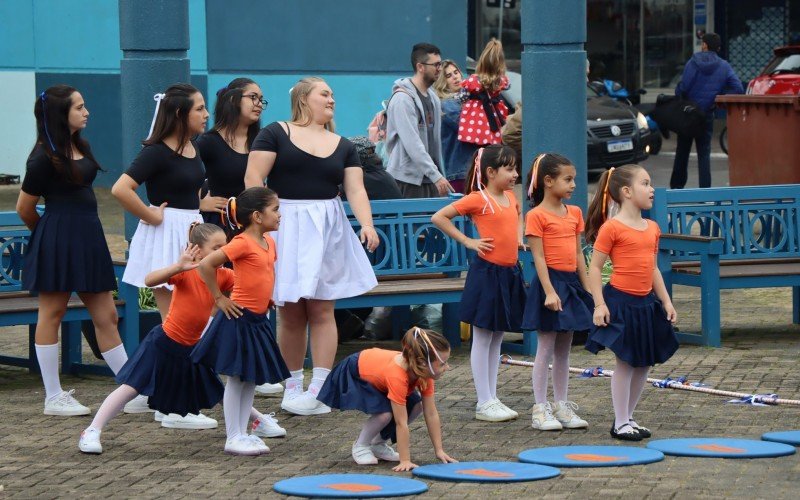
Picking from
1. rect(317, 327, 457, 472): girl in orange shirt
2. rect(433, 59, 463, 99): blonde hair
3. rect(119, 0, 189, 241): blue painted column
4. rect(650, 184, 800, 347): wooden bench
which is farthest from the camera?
rect(433, 59, 463, 99): blonde hair

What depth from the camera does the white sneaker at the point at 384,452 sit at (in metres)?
7.24

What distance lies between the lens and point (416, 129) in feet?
36.4

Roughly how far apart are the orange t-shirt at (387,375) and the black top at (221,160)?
1929 millimetres

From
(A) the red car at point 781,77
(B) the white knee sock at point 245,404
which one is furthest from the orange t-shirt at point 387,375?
(A) the red car at point 781,77

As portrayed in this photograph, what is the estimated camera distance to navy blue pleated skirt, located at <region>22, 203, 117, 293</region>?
844 cm

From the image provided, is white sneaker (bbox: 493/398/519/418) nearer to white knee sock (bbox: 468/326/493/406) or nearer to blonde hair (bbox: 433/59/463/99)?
white knee sock (bbox: 468/326/493/406)

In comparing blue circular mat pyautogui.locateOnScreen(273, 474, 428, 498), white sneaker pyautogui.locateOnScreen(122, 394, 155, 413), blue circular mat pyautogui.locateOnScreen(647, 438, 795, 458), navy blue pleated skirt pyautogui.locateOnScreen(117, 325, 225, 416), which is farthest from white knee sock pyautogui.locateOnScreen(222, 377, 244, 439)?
blue circular mat pyautogui.locateOnScreen(647, 438, 795, 458)

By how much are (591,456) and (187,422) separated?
2134 millimetres

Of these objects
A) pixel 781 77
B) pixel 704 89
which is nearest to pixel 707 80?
pixel 704 89

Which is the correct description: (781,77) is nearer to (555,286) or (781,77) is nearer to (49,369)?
(555,286)

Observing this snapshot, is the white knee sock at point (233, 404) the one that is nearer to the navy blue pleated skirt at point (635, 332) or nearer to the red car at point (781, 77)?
the navy blue pleated skirt at point (635, 332)

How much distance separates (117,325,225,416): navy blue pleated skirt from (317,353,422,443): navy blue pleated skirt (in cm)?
78

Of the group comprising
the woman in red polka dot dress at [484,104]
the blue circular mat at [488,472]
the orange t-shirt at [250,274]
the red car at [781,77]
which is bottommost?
the blue circular mat at [488,472]

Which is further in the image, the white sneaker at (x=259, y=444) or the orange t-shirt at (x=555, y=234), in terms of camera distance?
the orange t-shirt at (x=555, y=234)
